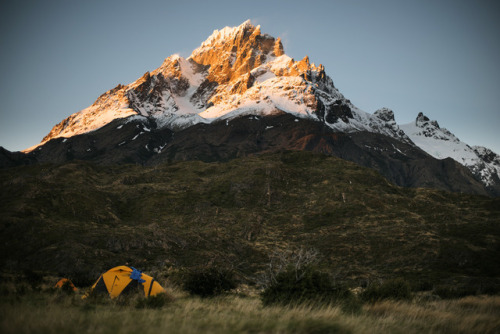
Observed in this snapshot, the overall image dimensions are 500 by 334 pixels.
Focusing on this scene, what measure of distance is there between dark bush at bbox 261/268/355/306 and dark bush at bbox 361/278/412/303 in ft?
8.46

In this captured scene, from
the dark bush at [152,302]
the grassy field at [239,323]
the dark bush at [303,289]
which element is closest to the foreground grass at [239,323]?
the grassy field at [239,323]

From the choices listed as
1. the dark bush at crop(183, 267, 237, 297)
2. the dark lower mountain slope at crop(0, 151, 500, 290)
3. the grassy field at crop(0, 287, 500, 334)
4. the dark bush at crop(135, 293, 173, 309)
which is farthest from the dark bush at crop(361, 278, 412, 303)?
the dark lower mountain slope at crop(0, 151, 500, 290)

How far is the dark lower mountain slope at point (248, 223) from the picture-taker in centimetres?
4566

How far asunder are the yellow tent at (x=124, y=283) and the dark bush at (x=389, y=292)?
11.5m

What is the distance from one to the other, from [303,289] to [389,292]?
6.59 metres

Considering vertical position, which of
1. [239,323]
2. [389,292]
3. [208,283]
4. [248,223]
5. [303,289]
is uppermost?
[239,323]

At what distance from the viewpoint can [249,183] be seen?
96000 mm

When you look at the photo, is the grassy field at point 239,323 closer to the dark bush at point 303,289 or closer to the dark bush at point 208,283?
the dark bush at point 303,289

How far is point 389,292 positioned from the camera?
1759 centimetres

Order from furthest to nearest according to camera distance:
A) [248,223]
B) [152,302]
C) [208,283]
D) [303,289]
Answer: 1. [248,223]
2. [208,283]
3. [303,289]
4. [152,302]

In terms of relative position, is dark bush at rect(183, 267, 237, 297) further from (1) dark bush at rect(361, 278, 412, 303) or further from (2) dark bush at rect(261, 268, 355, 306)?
(1) dark bush at rect(361, 278, 412, 303)

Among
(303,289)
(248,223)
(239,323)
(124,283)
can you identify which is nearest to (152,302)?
(239,323)

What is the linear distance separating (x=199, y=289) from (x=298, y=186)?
8326cm

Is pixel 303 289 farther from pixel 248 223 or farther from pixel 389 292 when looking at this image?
pixel 248 223
